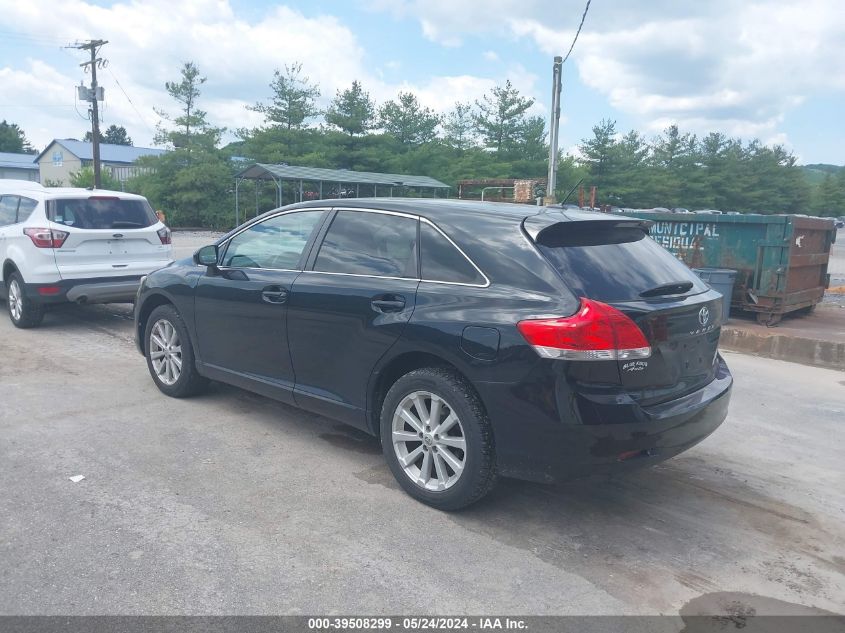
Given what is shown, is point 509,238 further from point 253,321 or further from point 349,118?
point 349,118

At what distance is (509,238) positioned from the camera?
3.78 m

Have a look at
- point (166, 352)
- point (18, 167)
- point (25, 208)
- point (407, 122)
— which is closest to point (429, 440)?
point (166, 352)

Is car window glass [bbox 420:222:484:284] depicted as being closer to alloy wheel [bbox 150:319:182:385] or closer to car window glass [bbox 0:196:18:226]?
alloy wheel [bbox 150:319:182:385]

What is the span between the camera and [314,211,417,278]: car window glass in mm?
4164

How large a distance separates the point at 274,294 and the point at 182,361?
1388 millimetres

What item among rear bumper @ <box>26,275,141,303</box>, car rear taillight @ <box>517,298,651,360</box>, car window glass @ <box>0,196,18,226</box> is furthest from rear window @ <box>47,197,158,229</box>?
car rear taillight @ <box>517,298,651,360</box>

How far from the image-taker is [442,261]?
3953 millimetres

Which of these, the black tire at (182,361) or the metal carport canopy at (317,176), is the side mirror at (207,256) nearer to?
the black tire at (182,361)

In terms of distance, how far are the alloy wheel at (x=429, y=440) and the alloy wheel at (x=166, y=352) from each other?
2481 mm

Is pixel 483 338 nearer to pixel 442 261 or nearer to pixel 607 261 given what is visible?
pixel 442 261

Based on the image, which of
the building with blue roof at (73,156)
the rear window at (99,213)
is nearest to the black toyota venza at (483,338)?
the rear window at (99,213)

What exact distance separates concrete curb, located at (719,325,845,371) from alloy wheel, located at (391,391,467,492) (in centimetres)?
537

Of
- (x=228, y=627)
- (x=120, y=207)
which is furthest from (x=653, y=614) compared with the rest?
(x=120, y=207)

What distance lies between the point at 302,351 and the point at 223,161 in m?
39.0
